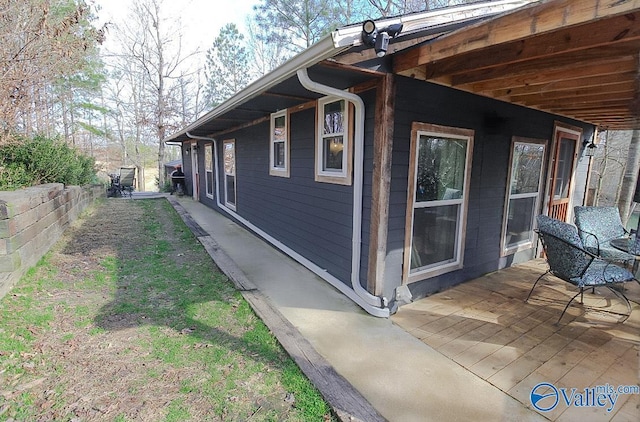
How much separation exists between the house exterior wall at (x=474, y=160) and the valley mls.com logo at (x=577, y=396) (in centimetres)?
130

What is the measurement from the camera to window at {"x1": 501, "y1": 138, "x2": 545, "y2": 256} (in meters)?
4.03

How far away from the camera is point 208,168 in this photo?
29.8 feet

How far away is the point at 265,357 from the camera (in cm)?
221

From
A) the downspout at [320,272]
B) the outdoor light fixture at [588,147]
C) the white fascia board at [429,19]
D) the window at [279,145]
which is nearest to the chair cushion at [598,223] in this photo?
the outdoor light fixture at [588,147]

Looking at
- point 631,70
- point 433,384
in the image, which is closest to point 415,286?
point 433,384

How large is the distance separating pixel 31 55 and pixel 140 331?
4.43 m

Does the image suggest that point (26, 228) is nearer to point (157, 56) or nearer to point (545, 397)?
point (545, 397)

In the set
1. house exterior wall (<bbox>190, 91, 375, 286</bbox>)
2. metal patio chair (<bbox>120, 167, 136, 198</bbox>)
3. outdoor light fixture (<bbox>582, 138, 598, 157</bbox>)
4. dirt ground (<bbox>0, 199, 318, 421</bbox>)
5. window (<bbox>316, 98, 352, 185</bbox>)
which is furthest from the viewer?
metal patio chair (<bbox>120, 167, 136, 198</bbox>)

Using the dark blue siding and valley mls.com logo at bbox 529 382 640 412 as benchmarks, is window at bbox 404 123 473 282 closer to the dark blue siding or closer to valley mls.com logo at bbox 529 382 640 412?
the dark blue siding

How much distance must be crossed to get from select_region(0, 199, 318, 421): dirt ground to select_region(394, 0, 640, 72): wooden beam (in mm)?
2449

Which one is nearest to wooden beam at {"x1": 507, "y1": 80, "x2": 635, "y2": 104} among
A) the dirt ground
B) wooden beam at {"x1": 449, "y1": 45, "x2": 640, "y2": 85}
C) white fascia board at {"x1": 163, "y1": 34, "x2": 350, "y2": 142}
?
wooden beam at {"x1": 449, "y1": 45, "x2": 640, "y2": 85}

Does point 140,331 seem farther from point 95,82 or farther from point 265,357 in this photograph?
point 95,82

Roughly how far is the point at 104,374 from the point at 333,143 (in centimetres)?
276

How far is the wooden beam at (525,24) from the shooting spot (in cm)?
144
